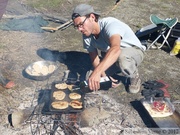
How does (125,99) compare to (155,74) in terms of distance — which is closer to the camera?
(125,99)

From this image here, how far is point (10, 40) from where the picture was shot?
313 inches

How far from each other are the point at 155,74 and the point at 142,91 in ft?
3.22

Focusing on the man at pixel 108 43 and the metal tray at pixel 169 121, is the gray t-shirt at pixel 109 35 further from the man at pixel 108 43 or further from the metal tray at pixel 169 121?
the metal tray at pixel 169 121

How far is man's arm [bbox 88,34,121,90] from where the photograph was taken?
4.29m

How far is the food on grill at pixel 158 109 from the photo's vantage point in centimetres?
510

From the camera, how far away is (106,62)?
451cm

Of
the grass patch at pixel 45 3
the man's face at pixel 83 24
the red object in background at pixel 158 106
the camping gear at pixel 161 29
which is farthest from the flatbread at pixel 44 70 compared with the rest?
the grass patch at pixel 45 3

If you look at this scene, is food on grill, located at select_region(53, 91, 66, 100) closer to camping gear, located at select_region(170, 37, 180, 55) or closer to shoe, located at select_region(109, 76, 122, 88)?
shoe, located at select_region(109, 76, 122, 88)

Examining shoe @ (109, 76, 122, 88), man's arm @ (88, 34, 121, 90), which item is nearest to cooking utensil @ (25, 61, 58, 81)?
shoe @ (109, 76, 122, 88)

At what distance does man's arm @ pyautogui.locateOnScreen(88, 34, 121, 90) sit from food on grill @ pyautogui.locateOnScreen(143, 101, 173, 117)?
132 cm

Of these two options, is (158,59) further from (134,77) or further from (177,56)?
(134,77)

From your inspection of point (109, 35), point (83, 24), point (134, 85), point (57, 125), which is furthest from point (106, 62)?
point (134, 85)

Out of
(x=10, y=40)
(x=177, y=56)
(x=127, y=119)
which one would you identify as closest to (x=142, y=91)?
(x=127, y=119)

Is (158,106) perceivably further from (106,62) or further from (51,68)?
(51,68)
